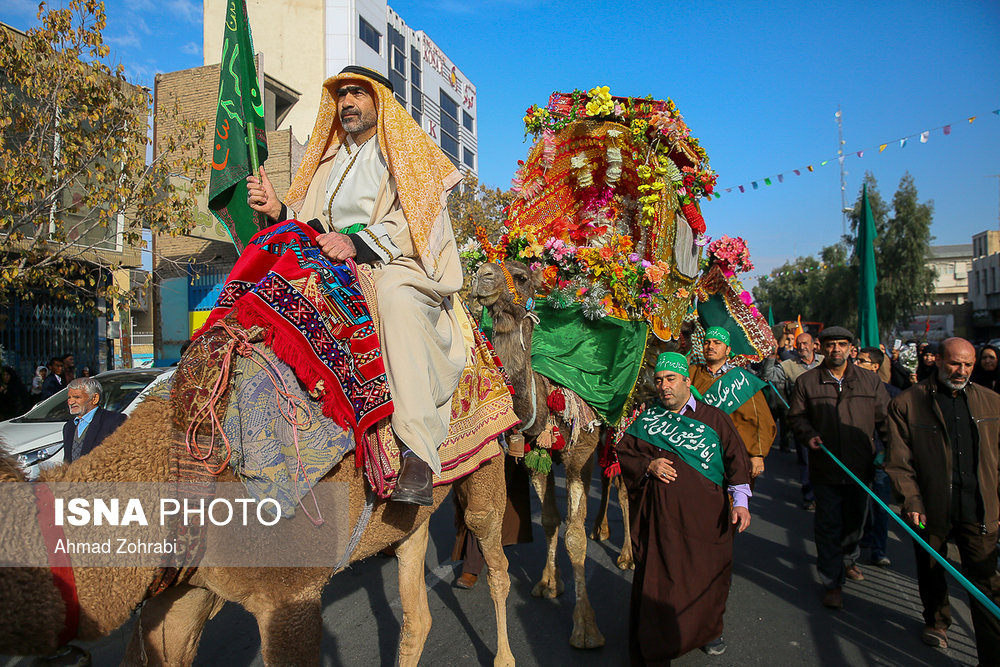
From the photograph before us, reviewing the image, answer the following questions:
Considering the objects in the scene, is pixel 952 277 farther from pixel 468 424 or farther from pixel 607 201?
pixel 468 424

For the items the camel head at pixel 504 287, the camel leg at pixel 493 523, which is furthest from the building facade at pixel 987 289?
the camel leg at pixel 493 523

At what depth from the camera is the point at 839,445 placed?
5.37 meters

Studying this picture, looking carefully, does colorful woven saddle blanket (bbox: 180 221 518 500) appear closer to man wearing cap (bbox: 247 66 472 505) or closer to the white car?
man wearing cap (bbox: 247 66 472 505)

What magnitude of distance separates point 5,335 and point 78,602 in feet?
48.3

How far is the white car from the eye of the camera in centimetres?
686

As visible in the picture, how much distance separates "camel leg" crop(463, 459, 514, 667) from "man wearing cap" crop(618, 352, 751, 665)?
85cm

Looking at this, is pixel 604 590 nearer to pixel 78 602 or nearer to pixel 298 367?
pixel 298 367

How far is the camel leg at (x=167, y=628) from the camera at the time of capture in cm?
257

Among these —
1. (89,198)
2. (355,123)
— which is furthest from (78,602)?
(89,198)

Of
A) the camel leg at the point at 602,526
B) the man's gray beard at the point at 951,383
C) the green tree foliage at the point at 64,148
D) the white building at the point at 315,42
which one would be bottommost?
the camel leg at the point at 602,526

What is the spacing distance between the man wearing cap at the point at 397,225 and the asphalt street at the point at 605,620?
2182mm

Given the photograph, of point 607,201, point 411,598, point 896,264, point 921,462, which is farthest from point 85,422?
point 896,264

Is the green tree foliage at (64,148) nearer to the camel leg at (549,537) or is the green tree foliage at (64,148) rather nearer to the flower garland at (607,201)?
the flower garland at (607,201)

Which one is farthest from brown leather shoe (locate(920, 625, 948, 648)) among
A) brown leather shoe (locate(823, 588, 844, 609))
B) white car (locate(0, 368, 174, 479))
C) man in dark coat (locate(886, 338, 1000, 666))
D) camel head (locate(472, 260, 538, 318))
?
white car (locate(0, 368, 174, 479))
